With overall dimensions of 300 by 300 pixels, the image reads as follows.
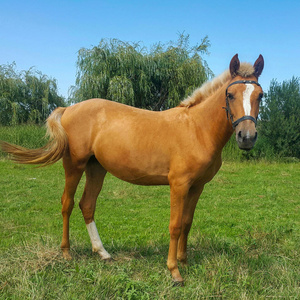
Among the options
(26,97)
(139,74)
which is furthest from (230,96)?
(26,97)

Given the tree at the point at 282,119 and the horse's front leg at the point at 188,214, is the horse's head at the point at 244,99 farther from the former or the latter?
the tree at the point at 282,119

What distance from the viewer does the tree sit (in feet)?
52.9

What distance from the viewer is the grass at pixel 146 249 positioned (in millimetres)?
3006

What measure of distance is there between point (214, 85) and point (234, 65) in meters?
0.37

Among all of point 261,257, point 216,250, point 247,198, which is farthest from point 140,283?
point 247,198

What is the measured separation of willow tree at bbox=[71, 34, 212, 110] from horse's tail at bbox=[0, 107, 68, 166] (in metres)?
11.7

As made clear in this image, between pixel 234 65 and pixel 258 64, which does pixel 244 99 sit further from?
pixel 258 64

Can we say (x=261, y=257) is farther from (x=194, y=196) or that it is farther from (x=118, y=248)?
(x=118, y=248)

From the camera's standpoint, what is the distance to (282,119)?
16000mm

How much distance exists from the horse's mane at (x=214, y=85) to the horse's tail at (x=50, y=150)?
1.53 m

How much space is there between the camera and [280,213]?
21.7 ft

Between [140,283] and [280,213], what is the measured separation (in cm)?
468

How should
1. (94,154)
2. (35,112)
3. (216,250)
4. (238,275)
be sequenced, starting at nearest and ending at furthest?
1. (238,275)
2. (94,154)
3. (216,250)
4. (35,112)

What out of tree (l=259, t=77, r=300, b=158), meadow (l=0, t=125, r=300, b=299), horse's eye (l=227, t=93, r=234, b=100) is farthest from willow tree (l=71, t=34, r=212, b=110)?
horse's eye (l=227, t=93, r=234, b=100)
